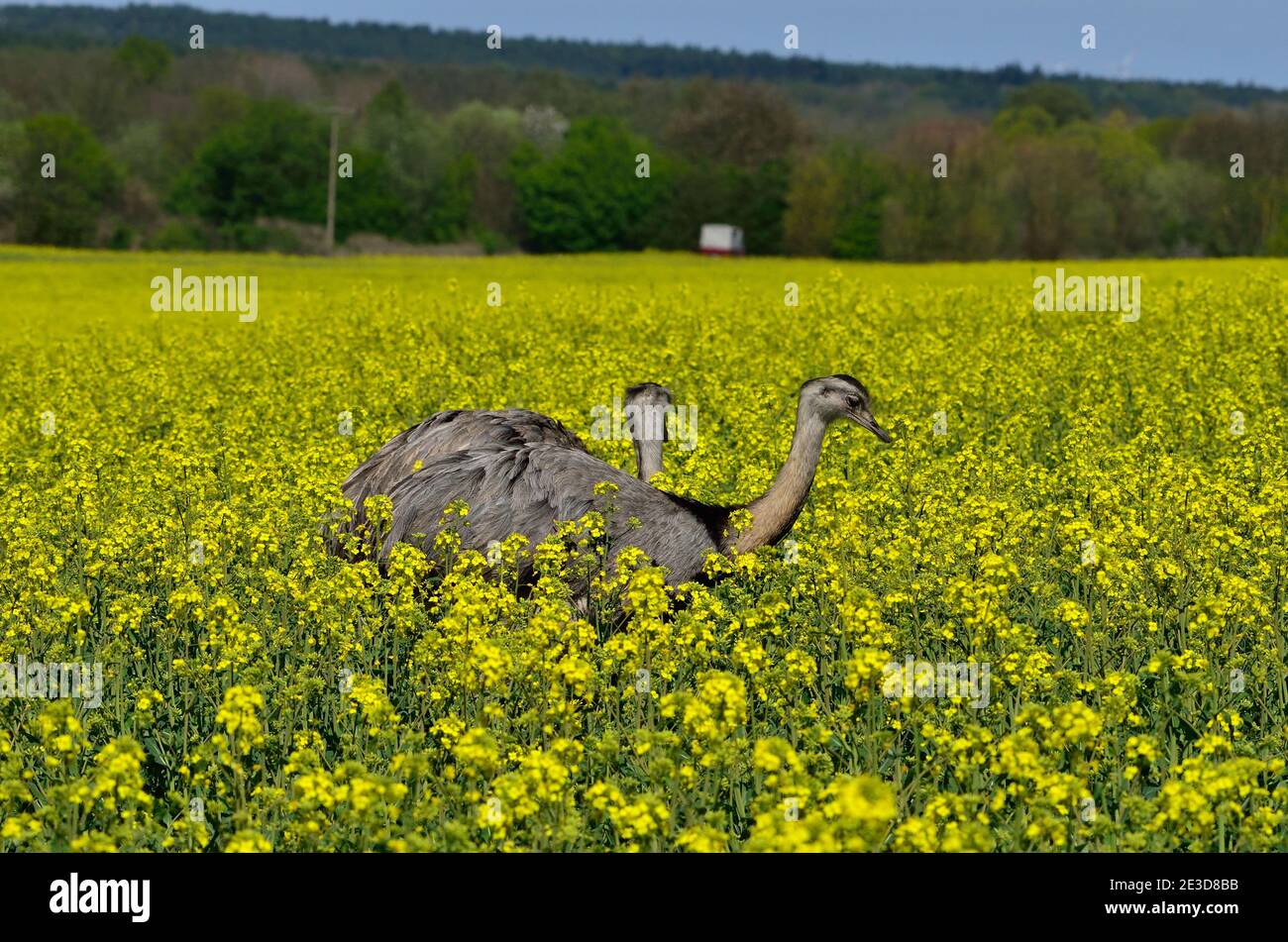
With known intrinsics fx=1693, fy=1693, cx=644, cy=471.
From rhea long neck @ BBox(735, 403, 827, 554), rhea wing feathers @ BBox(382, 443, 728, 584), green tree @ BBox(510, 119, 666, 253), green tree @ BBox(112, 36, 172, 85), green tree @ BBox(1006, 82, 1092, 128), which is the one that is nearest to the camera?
rhea wing feathers @ BBox(382, 443, 728, 584)

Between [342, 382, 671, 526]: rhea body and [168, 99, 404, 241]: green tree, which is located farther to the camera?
[168, 99, 404, 241]: green tree

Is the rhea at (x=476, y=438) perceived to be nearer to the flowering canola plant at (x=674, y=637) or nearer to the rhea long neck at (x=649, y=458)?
the rhea long neck at (x=649, y=458)

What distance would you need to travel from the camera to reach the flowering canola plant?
6.20 meters

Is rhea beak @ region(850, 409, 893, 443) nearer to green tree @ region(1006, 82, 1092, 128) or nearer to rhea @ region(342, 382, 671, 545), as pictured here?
rhea @ region(342, 382, 671, 545)

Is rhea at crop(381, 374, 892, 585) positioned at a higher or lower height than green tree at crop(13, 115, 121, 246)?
lower

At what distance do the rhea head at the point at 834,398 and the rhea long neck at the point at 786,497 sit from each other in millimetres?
189

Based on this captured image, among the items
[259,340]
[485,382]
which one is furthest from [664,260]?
[485,382]

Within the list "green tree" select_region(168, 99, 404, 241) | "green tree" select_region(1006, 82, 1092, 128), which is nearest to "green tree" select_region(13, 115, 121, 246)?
"green tree" select_region(168, 99, 404, 241)

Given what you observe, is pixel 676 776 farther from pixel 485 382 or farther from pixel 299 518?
pixel 485 382

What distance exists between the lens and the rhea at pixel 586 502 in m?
10.1

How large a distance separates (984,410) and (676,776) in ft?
38.7

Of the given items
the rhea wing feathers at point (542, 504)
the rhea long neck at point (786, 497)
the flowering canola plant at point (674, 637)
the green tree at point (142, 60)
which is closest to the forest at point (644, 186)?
the green tree at point (142, 60)

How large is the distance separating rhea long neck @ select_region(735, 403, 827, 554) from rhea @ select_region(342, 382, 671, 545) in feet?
4.51

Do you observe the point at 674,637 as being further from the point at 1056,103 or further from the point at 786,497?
the point at 1056,103
